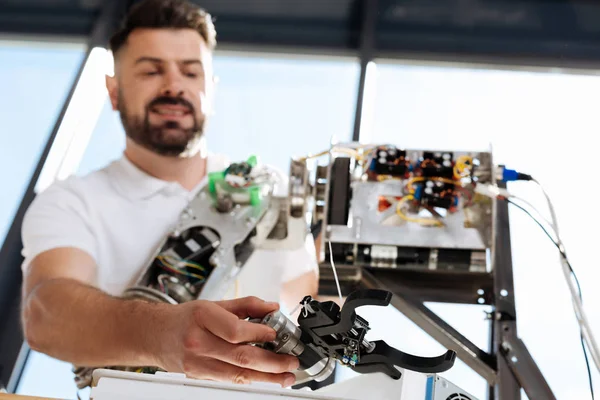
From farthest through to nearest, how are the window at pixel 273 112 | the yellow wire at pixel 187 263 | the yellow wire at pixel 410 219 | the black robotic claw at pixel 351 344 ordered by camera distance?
the window at pixel 273 112, the yellow wire at pixel 187 263, the yellow wire at pixel 410 219, the black robotic claw at pixel 351 344

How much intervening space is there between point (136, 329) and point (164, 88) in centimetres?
121

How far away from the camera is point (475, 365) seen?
69.7 inches

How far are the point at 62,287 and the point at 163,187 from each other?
64cm

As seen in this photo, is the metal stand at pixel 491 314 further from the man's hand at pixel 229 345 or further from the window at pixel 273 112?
the window at pixel 273 112

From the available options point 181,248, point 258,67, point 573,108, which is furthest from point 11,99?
point 573,108

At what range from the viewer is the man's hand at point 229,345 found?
120 cm

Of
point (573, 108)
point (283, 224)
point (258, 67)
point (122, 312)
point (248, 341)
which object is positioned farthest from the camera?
point (258, 67)

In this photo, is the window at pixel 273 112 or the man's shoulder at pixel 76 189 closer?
the man's shoulder at pixel 76 189

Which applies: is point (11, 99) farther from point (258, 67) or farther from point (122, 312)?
point (122, 312)

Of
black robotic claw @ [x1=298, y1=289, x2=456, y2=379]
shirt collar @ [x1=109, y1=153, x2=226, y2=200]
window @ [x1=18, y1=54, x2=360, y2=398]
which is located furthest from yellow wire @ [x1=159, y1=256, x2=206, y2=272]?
window @ [x1=18, y1=54, x2=360, y2=398]

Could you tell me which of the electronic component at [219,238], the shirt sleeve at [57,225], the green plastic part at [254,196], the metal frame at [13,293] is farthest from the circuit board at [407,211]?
the metal frame at [13,293]

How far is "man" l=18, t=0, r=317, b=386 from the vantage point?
1.27 meters

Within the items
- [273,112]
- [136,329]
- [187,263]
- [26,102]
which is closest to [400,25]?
[273,112]

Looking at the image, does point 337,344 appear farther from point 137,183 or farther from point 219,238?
point 137,183
